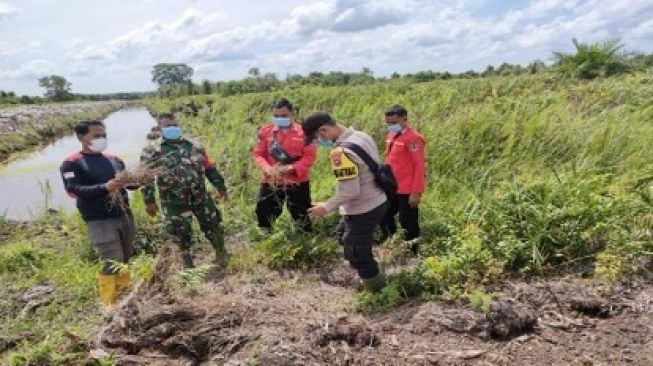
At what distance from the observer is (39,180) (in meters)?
12.0

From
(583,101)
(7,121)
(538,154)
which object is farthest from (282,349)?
(7,121)

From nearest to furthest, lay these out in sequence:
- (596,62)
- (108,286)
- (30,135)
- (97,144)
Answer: (97,144) → (108,286) → (596,62) → (30,135)

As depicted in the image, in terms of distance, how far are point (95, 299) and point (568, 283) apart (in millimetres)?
3803

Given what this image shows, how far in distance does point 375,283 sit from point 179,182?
200cm

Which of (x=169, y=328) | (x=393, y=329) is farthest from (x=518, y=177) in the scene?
(x=169, y=328)

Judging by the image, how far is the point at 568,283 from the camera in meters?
3.62

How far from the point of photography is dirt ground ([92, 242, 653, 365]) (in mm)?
2906

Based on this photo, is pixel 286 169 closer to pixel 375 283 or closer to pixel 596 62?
pixel 375 283

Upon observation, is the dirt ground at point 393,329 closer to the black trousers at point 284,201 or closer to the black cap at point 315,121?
the black cap at point 315,121

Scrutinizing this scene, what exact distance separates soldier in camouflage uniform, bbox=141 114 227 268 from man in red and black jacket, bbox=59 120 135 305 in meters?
0.33

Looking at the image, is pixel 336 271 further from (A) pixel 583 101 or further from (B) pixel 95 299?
(A) pixel 583 101

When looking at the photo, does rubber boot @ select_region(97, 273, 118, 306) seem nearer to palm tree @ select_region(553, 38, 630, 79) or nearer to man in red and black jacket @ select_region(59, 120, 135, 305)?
man in red and black jacket @ select_region(59, 120, 135, 305)

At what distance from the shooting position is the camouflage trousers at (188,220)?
481 cm

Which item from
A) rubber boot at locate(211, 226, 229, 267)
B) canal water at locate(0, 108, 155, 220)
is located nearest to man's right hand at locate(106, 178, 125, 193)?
rubber boot at locate(211, 226, 229, 267)
